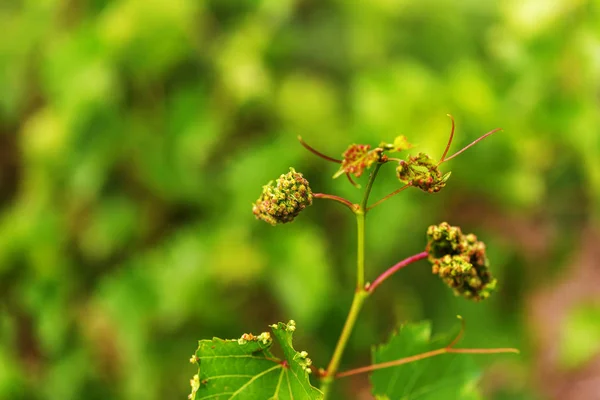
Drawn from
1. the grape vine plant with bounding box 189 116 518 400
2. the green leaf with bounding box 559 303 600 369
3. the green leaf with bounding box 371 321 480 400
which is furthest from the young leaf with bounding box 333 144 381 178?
the green leaf with bounding box 559 303 600 369

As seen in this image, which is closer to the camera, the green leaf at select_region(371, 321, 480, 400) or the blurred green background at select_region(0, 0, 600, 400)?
the green leaf at select_region(371, 321, 480, 400)

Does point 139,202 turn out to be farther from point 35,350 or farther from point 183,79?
point 35,350

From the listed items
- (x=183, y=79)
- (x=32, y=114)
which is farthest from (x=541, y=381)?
(x=32, y=114)

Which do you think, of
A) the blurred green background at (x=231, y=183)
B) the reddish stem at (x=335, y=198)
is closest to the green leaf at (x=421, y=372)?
the reddish stem at (x=335, y=198)

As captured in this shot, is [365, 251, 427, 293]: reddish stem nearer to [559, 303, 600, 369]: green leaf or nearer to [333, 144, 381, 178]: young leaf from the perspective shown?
[333, 144, 381, 178]: young leaf

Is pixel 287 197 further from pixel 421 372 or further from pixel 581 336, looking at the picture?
pixel 581 336

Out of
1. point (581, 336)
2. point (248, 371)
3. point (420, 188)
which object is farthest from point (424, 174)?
point (581, 336)
